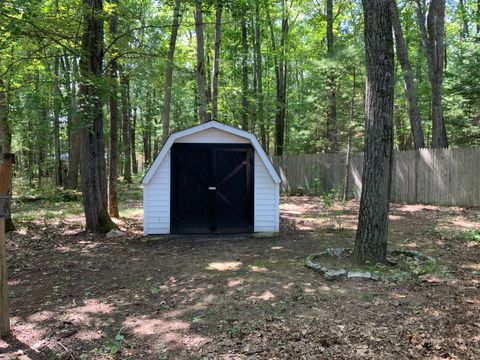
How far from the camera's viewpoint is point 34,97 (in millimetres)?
11258

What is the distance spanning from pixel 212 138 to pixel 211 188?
1161 millimetres

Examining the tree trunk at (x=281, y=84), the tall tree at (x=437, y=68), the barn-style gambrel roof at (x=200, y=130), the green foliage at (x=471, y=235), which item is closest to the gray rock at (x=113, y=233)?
the barn-style gambrel roof at (x=200, y=130)

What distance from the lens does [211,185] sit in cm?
886

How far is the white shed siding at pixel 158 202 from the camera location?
8680 millimetres

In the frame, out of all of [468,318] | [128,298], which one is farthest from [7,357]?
[468,318]

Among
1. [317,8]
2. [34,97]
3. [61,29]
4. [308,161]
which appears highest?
[317,8]

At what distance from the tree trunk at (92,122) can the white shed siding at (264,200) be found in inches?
138

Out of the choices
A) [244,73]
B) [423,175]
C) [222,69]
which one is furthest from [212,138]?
[222,69]

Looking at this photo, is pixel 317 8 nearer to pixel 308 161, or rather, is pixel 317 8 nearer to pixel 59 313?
pixel 308 161

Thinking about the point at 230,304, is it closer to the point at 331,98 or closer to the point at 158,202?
the point at 158,202

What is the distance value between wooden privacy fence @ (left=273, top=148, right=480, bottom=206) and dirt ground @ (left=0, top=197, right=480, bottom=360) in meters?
4.78

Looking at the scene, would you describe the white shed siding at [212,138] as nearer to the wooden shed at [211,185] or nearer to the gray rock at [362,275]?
the wooden shed at [211,185]

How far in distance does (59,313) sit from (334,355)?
127 inches

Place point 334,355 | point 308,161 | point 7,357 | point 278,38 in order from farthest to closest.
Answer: point 278,38
point 308,161
point 7,357
point 334,355
